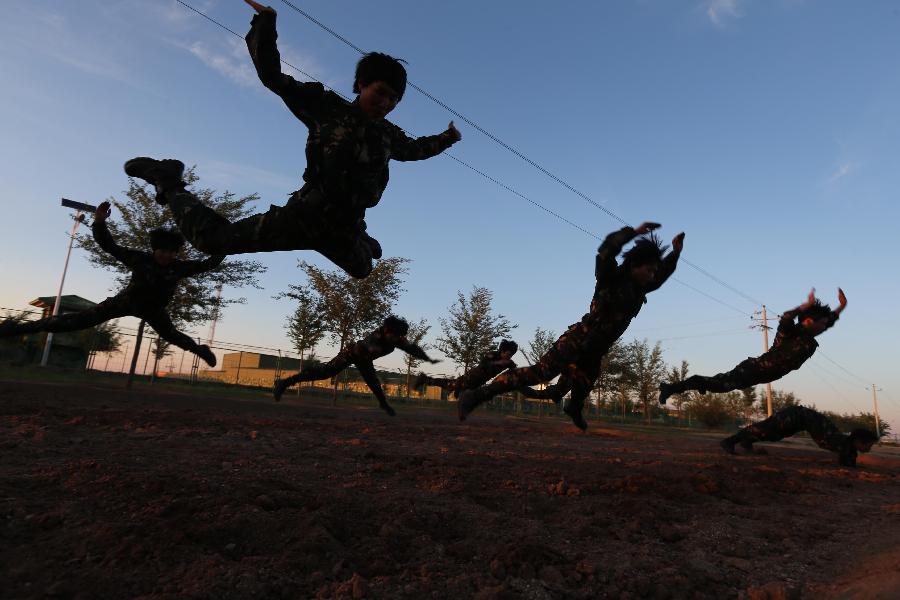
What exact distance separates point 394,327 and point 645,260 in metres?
3.73

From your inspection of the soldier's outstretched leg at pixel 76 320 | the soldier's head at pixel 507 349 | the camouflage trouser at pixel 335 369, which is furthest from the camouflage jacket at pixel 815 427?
the soldier's outstretched leg at pixel 76 320

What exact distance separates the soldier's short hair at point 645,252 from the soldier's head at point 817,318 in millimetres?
3672

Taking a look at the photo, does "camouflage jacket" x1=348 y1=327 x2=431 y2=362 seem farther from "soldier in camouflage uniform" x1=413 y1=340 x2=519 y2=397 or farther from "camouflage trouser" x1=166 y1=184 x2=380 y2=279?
"camouflage trouser" x1=166 y1=184 x2=380 y2=279

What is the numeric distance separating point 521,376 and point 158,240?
4.56 metres

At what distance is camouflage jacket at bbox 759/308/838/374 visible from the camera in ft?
25.4

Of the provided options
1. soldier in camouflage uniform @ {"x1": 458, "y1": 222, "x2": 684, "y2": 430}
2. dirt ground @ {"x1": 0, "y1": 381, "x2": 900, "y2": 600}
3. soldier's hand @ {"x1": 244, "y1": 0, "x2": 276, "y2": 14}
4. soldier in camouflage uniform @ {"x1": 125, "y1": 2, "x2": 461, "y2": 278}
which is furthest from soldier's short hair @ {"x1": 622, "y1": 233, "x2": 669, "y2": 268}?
soldier's hand @ {"x1": 244, "y1": 0, "x2": 276, "y2": 14}

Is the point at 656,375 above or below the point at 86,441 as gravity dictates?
above

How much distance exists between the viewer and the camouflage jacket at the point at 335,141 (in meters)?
2.86

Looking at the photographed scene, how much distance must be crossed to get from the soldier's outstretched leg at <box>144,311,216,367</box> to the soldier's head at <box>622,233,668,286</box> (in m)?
5.08

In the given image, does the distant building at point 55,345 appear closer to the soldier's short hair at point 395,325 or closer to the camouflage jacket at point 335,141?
the soldier's short hair at point 395,325

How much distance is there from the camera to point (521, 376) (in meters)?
6.32

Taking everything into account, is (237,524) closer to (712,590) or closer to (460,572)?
(460,572)

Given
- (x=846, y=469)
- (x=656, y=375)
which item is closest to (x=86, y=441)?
(x=846, y=469)

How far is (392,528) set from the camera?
2992mm
